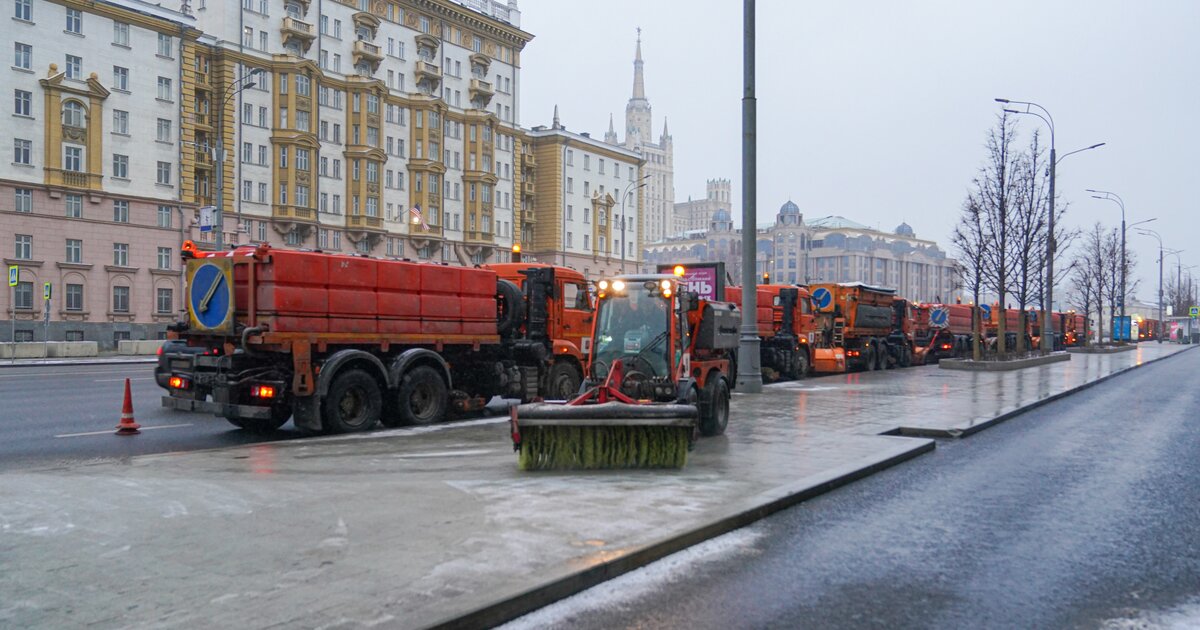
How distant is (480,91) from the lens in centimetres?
7075

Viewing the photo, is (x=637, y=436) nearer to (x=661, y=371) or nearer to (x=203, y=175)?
(x=661, y=371)

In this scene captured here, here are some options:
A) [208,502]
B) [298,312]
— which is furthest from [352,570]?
[298,312]

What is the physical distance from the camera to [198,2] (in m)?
55.3

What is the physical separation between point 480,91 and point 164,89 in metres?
25.2

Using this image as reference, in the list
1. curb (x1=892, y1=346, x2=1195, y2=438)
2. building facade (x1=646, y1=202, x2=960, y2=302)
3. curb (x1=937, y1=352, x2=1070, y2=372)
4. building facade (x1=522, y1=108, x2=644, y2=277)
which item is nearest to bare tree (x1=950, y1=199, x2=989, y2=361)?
curb (x1=937, y1=352, x2=1070, y2=372)

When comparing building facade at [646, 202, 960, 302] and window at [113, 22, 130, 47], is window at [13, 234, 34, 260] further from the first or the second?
building facade at [646, 202, 960, 302]

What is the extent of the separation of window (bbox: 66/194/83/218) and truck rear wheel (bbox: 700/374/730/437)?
1752 inches

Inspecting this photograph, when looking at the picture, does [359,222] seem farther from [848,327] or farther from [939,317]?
[848,327]

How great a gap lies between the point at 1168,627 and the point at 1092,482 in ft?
16.8

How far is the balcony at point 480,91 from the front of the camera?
7050 centimetres

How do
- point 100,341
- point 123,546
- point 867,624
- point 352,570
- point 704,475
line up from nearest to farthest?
point 867,624 → point 352,570 → point 123,546 → point 704,475 → point 100,341

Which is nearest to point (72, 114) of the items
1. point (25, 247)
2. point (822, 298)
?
point (25, 247)

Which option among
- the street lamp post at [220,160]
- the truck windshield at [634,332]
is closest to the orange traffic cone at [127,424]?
the truck windshield at [634,332]

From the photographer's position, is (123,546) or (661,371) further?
(661,371)
